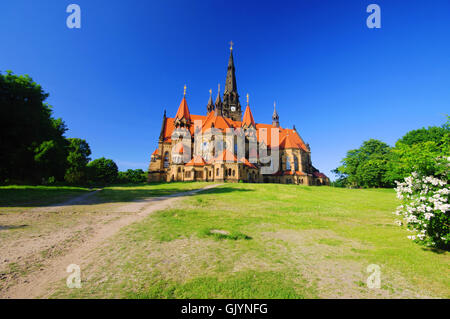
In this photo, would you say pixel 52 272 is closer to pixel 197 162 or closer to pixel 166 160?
pixel 197 162

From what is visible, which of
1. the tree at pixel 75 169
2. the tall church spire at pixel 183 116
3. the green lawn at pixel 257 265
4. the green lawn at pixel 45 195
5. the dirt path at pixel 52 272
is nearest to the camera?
the dirt path at pixel 52 272

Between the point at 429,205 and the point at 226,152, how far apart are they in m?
34.8

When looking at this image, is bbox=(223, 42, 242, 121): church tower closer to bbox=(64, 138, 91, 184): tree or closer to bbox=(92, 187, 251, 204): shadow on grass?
bbox=(92, 187, 251, 204): shadow on grass

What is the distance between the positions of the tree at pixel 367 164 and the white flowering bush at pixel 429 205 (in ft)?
134

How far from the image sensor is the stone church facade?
132 feet

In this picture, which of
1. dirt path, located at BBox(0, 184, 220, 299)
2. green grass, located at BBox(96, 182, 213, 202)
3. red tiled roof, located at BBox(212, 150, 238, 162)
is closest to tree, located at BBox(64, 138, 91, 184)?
green grass, located at BBox(96, 182, 213, 202)

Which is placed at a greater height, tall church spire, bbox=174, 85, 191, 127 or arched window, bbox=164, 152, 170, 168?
tall church spire, bbox=174, 85, 191, 127

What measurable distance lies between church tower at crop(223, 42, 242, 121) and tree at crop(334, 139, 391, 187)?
3238 centimetres

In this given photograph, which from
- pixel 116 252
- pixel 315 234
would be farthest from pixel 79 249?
pixel 315 234

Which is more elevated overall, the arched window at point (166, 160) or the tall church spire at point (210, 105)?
the tall church spire at point (210, 105)

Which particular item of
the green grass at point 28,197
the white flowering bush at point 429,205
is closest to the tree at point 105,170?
the green grass at point 28,197

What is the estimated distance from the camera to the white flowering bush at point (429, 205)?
4.97 m

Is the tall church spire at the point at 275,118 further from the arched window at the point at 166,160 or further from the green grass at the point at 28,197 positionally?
the green grass at the point at 28,197
